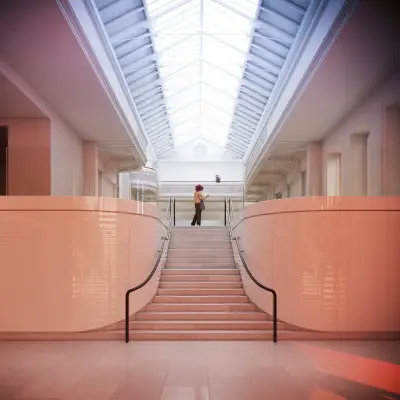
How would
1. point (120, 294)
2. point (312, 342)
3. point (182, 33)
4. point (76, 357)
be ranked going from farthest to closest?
point (182, 33), point (120, 294), point (312, 342), point (76, 357)

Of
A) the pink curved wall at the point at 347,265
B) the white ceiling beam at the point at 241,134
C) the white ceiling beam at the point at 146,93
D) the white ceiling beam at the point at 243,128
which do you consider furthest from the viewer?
the white ceiling beam at the point at 241,134

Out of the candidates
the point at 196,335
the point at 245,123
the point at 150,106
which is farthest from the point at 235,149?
the point at 196,335

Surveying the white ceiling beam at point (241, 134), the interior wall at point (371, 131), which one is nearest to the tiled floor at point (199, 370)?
the interior wall at point (371, 131)

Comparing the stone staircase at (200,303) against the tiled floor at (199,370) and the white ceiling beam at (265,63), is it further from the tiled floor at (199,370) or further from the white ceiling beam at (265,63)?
the white ceiling beam at (265,63)

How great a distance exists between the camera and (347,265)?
373 inches

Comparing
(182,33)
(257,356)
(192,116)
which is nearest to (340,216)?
(257,356)

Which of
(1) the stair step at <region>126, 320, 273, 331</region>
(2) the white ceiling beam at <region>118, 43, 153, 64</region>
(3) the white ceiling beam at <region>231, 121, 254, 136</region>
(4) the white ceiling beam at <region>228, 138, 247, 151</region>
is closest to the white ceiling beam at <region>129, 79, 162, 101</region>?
(2) the white ceiling beam at <region>118, 43, 153, 64</region>

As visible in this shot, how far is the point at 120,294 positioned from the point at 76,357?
200 centimetres

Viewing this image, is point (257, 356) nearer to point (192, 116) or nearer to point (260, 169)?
point (260, 169)

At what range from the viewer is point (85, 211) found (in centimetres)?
954

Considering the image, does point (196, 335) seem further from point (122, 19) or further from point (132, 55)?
point (132, 55)

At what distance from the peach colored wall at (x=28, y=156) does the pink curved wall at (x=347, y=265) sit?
24.3ft

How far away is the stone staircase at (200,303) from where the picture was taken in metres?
9.64

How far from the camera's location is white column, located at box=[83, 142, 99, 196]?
14.0 metres
